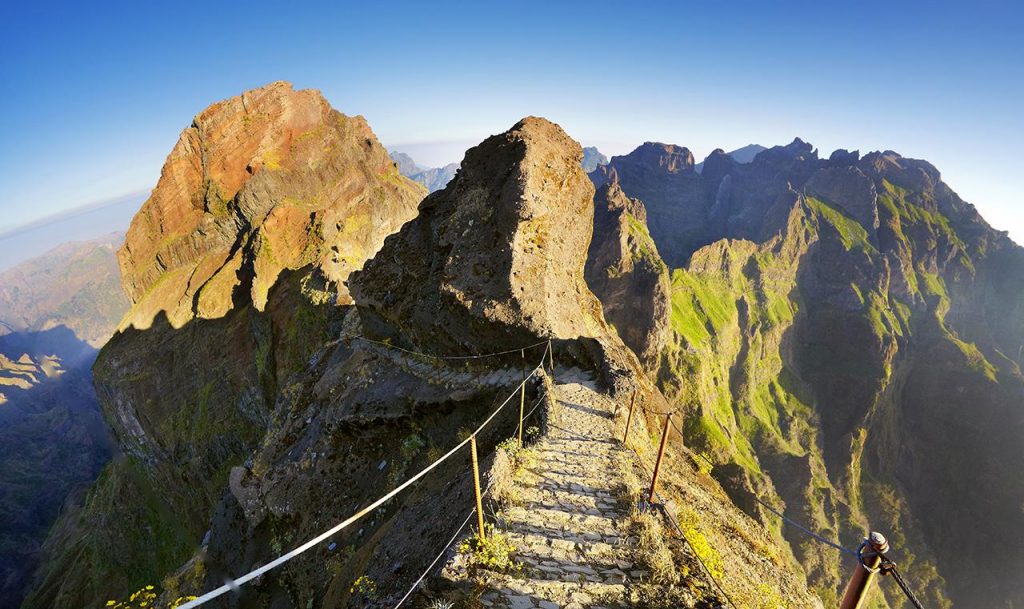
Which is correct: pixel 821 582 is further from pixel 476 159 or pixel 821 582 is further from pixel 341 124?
pixel 341 124

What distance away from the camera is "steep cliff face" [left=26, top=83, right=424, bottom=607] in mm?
40219

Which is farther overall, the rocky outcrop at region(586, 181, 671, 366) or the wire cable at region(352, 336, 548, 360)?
the rocky outcrop at region(586, 181, 671, 366)

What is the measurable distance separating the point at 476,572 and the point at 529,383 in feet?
21.7

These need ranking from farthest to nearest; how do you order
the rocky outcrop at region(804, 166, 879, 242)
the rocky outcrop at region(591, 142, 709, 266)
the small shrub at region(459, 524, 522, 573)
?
the rocky outcrop at region(591, 142, 709, 266) → the rocky outcrop at region(804, 166, 879, 242) → the small shrub at region(459, 524, 522, 573)

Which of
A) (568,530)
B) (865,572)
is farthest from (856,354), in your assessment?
(865,572)

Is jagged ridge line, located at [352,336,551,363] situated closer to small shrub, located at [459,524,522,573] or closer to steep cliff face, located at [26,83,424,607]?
small shrub, located at [459,524,522,573]

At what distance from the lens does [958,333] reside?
133250 mm

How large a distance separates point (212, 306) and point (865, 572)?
59.8 meters

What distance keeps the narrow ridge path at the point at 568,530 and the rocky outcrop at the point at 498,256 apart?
5.20 metres

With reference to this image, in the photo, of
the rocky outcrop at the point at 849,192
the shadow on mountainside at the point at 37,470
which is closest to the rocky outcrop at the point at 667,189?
the rocky outcrop at the point at 849,192

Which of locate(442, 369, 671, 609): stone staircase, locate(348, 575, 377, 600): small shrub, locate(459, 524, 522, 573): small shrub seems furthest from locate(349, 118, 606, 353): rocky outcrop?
locate(348, 575, 377, 600): small shrub

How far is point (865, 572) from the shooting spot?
441 centimetres

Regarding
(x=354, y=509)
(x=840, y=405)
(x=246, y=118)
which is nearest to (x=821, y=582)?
(x=840, y=405)

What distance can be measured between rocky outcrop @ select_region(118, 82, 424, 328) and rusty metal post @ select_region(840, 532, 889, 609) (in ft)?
147
